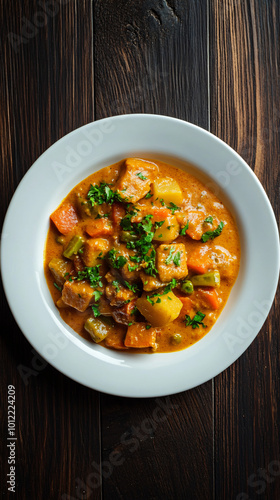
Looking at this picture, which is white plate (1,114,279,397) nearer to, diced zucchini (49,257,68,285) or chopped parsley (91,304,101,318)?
diced zucchini (49,257,68,285)

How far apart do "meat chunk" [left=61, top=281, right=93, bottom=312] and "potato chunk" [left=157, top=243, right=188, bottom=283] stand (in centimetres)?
64

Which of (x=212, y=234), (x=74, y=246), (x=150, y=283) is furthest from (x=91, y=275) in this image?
(x=212, y=234)

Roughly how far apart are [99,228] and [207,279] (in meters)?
1.04

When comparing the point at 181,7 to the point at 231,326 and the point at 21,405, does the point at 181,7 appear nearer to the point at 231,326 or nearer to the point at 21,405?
the point at 231,326

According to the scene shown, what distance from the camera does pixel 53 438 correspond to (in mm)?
3996

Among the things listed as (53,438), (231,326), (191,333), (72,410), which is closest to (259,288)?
(231,326)

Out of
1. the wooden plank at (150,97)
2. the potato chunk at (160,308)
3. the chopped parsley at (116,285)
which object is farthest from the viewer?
the wooden plank at (150,97)

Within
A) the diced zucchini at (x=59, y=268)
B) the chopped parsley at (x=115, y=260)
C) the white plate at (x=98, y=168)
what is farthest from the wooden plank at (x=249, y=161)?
the diced zucchini at (x=59, y=268)

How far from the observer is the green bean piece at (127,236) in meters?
3.55

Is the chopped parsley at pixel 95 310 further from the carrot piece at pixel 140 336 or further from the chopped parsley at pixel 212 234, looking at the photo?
the chopped parsley at pixel 212 234

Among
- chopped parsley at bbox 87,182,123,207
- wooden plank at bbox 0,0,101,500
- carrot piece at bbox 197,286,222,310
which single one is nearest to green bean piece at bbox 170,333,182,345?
carrot piece at bbox 197,286,222,310

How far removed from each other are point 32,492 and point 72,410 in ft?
2.87

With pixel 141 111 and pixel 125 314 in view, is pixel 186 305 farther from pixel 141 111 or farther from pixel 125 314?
pixel 141 111

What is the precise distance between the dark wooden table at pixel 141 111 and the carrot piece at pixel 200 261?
0.84 m
